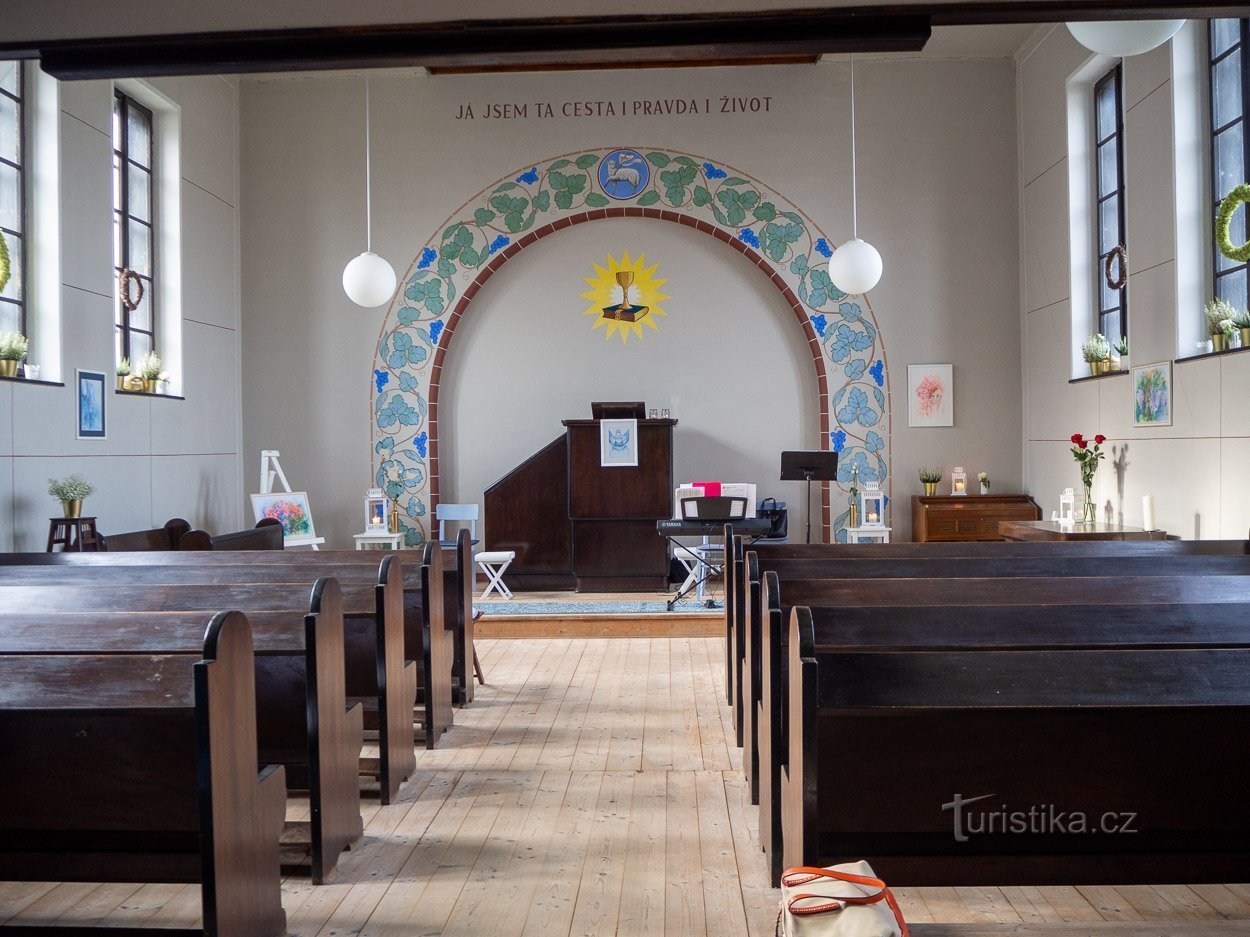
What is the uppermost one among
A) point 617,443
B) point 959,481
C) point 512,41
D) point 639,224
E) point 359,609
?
point 639,224

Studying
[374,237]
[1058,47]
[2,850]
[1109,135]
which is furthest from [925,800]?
[374,237]

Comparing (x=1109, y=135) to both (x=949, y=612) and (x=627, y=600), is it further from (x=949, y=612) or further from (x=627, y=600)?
(x=949, y=612)

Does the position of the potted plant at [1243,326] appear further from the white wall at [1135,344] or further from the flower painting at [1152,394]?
the flower painting at [1152,394]

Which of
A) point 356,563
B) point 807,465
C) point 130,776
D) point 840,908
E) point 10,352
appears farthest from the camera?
point 807,465

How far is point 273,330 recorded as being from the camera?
9.91 m

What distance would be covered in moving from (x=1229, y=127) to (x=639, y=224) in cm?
488

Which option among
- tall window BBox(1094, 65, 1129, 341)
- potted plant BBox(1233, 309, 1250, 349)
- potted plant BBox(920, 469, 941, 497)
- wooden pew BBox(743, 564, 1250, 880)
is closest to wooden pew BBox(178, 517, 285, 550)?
wooden pew BBox(743, 564, 1250, 880)

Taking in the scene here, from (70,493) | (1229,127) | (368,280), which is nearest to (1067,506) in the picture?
(1229,127)

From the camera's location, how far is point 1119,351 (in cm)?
762

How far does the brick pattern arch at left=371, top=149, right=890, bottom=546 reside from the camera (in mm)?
9648

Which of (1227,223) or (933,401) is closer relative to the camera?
(1227,223)

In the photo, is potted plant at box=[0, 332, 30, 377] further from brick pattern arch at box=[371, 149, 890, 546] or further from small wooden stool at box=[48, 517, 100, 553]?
brick pattern arch at box=[371, 149, 890, 546]

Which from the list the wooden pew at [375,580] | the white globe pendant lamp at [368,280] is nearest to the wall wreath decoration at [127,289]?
the white globe pendant lamp at [368,280]

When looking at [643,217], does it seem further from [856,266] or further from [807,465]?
[807,465]
